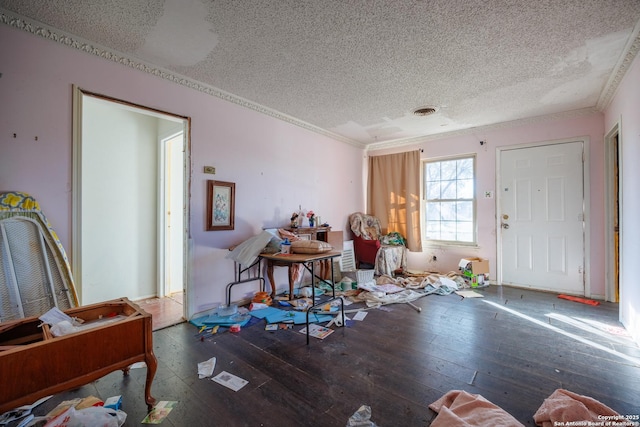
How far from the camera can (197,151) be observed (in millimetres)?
3059

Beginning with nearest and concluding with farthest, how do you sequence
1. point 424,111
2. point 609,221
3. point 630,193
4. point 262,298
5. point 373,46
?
point 373,46 < point 630,193 < point 262,298 < point 609,221 < point 424,111

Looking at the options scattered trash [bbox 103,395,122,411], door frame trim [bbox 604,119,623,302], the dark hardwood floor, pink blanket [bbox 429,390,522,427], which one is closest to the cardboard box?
the dark hardwood floor

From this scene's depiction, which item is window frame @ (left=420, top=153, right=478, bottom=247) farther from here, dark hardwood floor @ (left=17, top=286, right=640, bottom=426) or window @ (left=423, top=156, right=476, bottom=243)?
dark hardwood floor @ (left=17, top=286, right=640, bottom=426)

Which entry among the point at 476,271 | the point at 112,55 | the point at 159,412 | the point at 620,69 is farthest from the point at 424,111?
the point at 159,412

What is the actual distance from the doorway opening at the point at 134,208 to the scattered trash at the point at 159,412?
1385 millimetres

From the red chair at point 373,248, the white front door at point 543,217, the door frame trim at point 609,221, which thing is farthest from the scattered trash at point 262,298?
the door frame trim at point 609,221

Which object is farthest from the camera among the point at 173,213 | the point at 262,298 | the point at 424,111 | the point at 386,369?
the point at 173,213

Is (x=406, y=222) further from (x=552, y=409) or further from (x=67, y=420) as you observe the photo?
(x=67, y=420)

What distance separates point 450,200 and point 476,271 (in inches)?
52.5

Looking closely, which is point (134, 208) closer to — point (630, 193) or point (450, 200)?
point (450, 200)

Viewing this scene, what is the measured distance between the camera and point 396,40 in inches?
90.2

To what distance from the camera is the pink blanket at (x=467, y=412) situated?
1.46m

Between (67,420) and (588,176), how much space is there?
566 cm

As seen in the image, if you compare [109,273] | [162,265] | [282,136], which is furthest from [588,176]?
[109,273]
